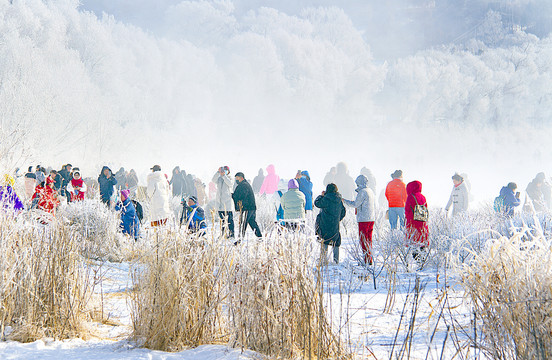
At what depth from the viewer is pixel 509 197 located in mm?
10250

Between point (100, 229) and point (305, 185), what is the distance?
4.14 meters

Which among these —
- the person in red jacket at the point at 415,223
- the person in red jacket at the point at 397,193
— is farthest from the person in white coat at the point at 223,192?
the person in red jacket at the point at 415,223

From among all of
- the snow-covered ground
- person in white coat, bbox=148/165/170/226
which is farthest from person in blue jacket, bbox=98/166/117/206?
the snow-covered ground

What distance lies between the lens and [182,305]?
3.10m

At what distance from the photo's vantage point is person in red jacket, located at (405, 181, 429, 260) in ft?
23.0

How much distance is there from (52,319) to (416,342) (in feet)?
8.32

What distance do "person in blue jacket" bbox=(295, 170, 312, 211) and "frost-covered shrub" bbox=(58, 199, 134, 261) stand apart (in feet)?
12.3

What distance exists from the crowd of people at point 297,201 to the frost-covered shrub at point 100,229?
0.21 m

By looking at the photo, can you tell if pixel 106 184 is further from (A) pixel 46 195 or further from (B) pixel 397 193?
(B) pixel 397 193

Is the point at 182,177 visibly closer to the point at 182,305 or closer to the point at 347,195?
the point at 347,195

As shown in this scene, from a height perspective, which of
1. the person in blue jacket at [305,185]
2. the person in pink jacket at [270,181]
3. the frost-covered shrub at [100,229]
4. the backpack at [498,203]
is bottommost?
the frost-covered shrub at [100,229]

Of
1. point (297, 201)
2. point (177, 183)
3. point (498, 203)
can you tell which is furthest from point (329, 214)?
point (177, 183)

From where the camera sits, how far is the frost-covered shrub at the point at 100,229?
23.4 ft

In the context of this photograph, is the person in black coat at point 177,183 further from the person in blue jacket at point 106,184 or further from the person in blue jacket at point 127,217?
the person in blue jacket at point 127,217
